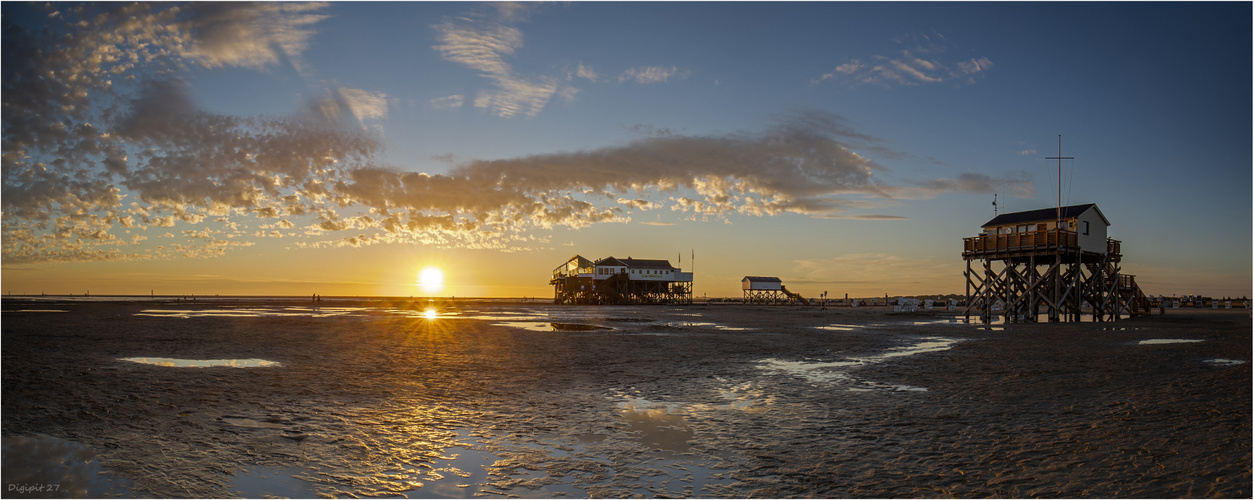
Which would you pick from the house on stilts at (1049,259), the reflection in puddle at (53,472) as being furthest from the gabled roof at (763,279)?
the reflection in puddle at (53,472)

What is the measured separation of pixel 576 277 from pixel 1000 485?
9681 cm

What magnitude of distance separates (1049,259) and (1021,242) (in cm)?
298

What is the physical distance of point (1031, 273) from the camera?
127 feet

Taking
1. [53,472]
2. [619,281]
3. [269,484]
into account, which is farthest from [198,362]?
[619,281]

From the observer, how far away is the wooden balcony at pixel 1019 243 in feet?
126

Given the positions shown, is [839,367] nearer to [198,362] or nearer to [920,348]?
[920,348]

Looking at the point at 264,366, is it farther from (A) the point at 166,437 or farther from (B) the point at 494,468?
(B) the point at 494,468

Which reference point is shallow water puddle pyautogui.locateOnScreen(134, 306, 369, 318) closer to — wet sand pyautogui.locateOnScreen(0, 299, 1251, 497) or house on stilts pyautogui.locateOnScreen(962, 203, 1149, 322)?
wet sand pyautogui.locateOnScreen(0, 299, 1251, 497)

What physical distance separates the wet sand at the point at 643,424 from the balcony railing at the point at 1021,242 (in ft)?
74.0

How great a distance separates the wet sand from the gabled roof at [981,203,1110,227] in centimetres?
2432

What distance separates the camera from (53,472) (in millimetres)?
6863

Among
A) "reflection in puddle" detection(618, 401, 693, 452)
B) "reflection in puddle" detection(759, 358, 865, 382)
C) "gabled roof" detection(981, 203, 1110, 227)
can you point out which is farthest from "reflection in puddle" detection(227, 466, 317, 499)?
"gabled roof" detection(981, 203, 1110, 227)

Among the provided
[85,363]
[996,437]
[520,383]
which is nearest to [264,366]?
[85,363]

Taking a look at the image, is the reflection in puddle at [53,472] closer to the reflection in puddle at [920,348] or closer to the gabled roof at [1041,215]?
the reflection in puddle at [920,348]
